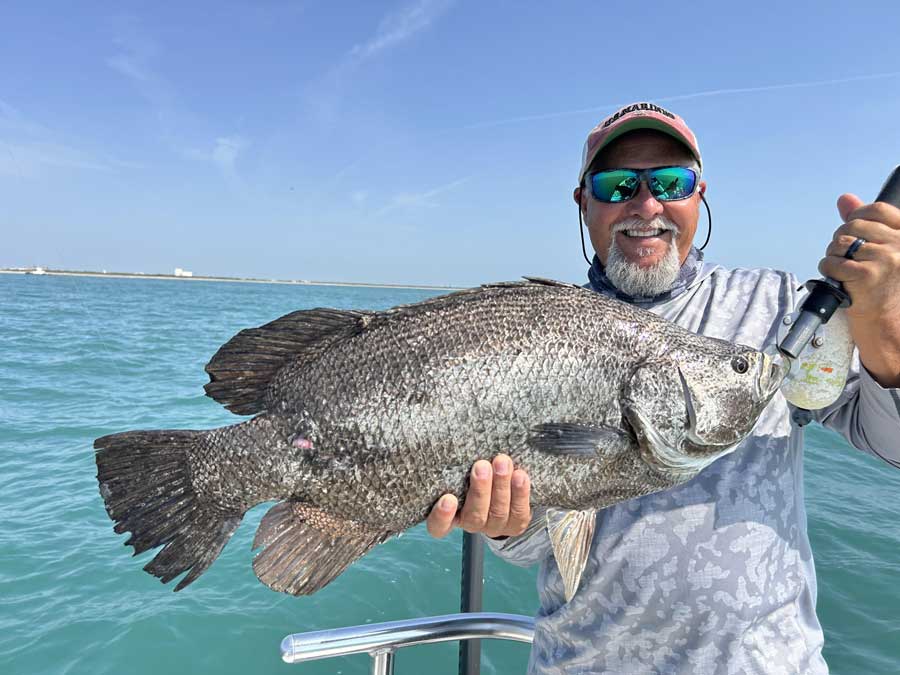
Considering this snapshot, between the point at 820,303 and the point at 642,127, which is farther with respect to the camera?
the point at 642,127

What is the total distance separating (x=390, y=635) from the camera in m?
2.49

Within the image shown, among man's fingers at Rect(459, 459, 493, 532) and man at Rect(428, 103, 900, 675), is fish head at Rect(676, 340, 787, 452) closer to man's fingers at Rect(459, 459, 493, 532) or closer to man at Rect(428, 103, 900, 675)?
man at Rect(428, 103, 900, 675)

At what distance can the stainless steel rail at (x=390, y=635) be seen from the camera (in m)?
2.37

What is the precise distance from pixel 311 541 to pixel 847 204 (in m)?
2.39

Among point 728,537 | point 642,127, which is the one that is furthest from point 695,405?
point 642,127

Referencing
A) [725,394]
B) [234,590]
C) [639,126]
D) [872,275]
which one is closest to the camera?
[872,275]

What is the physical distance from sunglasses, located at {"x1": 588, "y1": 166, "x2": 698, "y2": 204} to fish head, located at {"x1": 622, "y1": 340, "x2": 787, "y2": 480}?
40.3 inches

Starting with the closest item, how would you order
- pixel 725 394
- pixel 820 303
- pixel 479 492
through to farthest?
pixel 820 303, pixel 479 492, pixel 725 394

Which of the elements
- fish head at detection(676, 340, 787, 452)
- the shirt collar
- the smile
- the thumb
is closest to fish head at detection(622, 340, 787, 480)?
fish head at detection(676, 340, 787, 452)

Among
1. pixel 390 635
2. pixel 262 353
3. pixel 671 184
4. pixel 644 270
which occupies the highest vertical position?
pixel 671 184

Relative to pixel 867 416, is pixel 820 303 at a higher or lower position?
higher

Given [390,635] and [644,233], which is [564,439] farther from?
[644,233]

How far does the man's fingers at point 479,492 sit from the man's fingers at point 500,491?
0.08ft

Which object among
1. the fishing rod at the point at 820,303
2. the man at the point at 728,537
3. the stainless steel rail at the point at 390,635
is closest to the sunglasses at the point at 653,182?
the man at the point at 728,537
